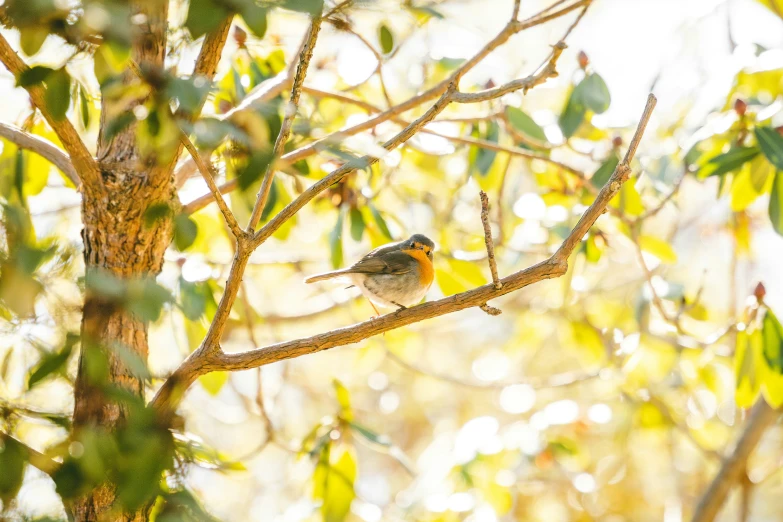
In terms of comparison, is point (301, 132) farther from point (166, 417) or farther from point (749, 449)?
point (749, 449)

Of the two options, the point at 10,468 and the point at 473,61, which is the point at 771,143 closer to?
the point at 473,61

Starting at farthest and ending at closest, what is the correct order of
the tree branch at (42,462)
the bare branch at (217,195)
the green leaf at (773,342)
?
the green leaf at (773,342)
the bare branch at (217,195)
the tree branch at (42,462)

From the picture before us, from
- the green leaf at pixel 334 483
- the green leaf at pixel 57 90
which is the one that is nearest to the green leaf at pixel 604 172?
the green leaf at pixel 334 483

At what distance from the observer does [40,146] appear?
230 cm

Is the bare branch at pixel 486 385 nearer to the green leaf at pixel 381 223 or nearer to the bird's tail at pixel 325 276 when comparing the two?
the bird's tail at pixel 325 276

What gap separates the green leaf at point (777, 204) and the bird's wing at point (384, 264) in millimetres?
1610

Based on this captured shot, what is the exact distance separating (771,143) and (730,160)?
0.18m

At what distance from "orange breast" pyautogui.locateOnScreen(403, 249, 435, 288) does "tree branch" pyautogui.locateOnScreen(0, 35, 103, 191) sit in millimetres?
1926

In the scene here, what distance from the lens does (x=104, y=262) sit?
211 cm

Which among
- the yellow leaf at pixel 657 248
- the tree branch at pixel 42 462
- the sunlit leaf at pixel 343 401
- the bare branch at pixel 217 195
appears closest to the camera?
the tree branch at pixel 42 462

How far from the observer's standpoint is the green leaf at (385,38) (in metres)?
2.68

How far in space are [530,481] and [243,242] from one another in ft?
10.4

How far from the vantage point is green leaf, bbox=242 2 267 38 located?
1.21m

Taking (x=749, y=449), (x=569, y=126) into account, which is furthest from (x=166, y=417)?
(x=749, y=449)
